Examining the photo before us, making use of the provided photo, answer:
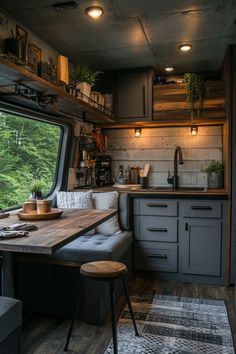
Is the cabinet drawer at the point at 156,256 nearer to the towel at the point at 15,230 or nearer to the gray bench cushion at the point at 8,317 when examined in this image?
the towel at the point at 15,230

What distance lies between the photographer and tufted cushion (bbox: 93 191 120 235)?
11.0 ft

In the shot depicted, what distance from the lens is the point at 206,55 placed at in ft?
11.6

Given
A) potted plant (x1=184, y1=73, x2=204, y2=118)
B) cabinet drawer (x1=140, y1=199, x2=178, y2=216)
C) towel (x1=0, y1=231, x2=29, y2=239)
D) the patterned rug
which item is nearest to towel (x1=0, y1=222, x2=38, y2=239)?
towel (x1=0, y1=231, x2=29, y2=239)

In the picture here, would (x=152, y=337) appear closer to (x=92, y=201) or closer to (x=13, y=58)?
(x=92, y=201)

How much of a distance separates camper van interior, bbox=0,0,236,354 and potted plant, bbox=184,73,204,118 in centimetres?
2

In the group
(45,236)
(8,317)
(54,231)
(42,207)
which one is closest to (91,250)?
(42,207)

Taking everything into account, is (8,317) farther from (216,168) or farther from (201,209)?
(216,168)

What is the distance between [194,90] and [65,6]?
1834mm

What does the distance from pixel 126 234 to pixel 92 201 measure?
1.64ft

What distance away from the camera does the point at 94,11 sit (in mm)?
2508

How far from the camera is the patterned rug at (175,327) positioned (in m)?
2.20

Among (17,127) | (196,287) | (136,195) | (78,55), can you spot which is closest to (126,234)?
(136,195)

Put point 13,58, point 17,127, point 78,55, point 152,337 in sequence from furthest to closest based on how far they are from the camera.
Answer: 1. point 78,55
2. point 17,127
3. point 152,337
4. point 13,58

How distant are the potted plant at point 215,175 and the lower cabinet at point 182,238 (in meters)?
0.58
